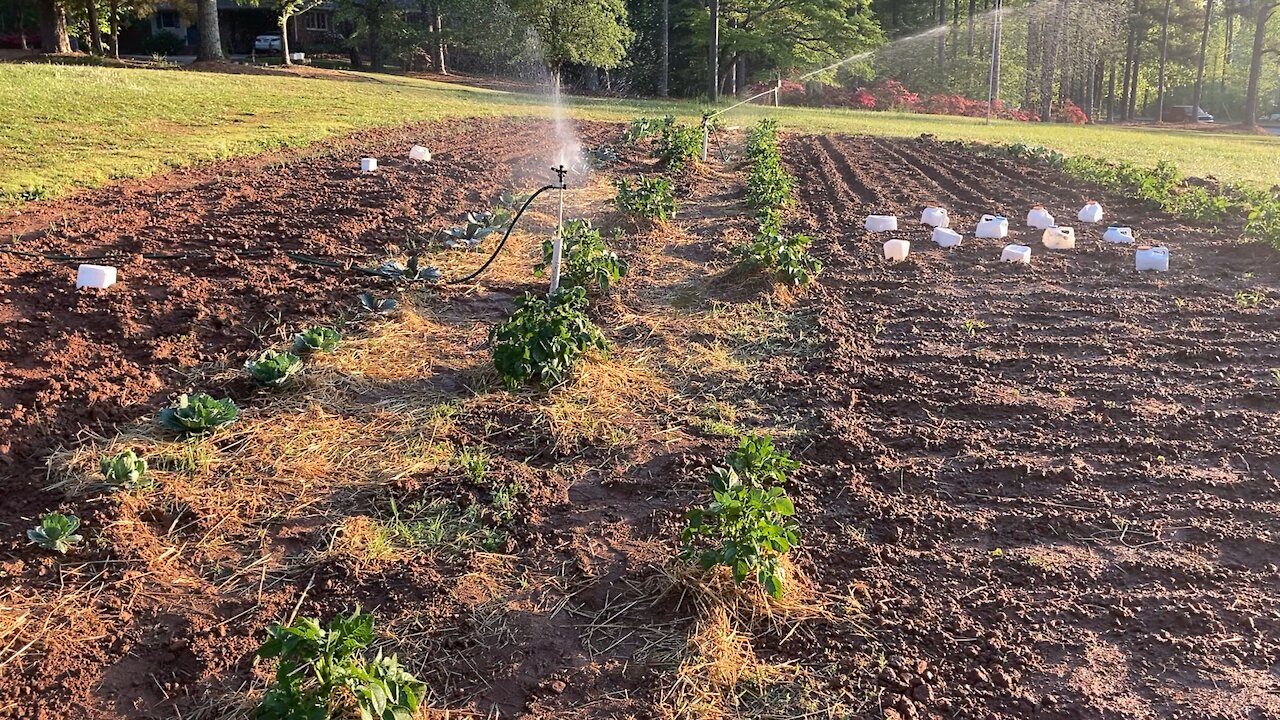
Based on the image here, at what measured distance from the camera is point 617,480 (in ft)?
13.1

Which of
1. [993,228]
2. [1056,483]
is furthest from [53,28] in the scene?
[1056,483]

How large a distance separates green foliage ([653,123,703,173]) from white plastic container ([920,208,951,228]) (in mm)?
4073

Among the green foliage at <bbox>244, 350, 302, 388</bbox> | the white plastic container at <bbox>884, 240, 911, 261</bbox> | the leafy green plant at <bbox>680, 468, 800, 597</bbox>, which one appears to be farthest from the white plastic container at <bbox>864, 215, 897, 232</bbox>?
the leafy green plant at <bbox>680, 468, 800, 597</bbox>

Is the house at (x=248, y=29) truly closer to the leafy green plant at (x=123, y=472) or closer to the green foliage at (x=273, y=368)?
the green foliage at (x=273, y=368)

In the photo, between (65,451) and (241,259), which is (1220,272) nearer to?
(241,259)

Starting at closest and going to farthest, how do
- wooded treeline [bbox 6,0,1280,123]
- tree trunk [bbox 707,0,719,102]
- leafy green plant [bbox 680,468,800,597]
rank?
1. leafy green plant [bbox 680,468,800,597]
2. tree trunk [bbox 707,0,719,102]
3. wooded treeline [bbox 6,0,1280,123]

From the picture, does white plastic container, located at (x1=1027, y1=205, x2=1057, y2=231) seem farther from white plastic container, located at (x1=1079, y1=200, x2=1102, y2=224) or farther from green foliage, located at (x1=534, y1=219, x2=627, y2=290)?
green foliage, located at (x1=534, y1=219, x2=627, y2=290)

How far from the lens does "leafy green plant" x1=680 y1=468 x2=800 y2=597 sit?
9.71 ft

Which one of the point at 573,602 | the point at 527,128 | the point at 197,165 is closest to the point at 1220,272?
the point at 573,602

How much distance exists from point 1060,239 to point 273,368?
22.9ft

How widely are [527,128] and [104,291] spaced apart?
11385mm

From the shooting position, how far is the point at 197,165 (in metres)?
9.80

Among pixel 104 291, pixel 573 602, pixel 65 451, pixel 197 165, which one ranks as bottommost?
pixel 573 602

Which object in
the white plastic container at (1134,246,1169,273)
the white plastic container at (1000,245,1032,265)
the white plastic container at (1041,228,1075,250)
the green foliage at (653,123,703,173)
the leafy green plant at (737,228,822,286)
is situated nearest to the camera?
the leafy green plant at (737,228,822,286)
